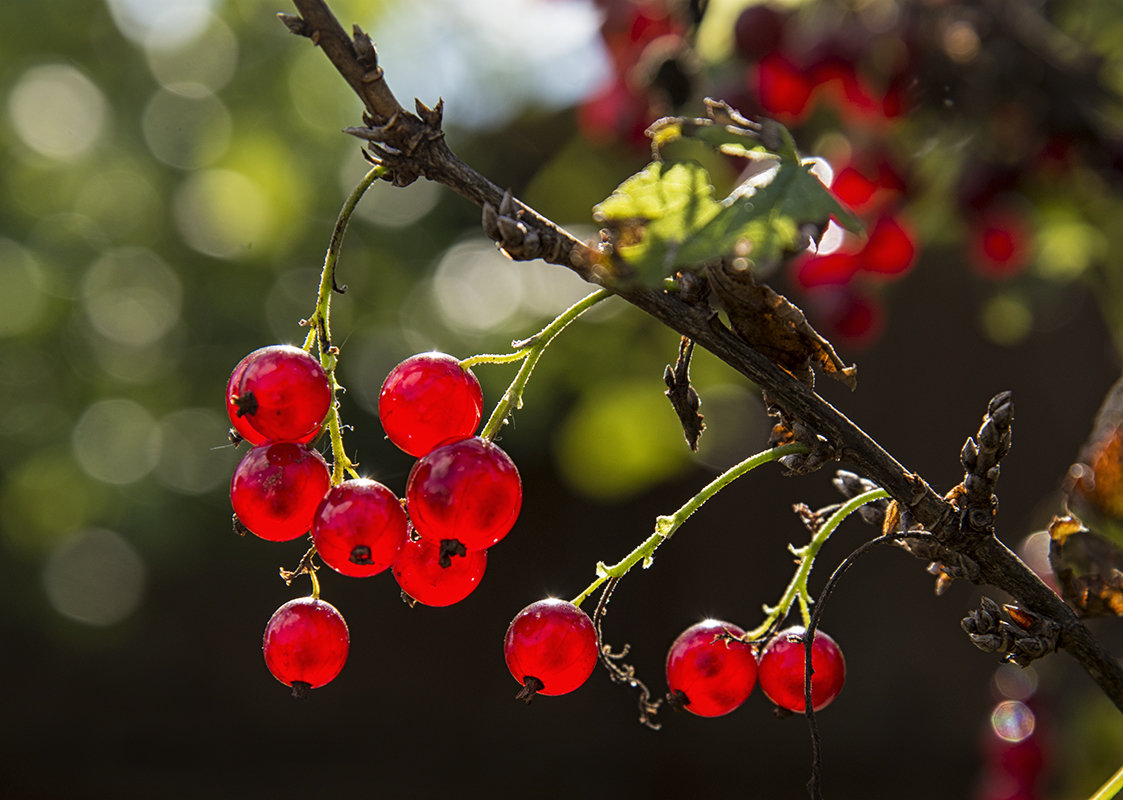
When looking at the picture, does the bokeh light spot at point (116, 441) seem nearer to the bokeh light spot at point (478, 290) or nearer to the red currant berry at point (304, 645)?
the bokeh light spot at point (478, 290)

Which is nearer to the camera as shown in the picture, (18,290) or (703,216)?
(703,216)

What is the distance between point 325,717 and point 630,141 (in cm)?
419

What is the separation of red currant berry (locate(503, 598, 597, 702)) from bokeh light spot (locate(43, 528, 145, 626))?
4.86 m

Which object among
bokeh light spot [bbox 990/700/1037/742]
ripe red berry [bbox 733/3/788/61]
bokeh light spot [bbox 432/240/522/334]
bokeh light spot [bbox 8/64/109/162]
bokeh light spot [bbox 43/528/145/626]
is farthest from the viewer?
bokeh light spot [bbox 43/528/145/626]

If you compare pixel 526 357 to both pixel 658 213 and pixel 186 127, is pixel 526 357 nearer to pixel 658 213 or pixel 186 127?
pixel 658 213

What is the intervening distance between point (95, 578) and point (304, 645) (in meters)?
4.95

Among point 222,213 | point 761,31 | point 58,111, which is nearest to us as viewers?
point 761,31

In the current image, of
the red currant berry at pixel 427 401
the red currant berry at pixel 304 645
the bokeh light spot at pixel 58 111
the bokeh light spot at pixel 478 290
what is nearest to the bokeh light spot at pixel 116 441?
the bokeh light spot at pixel 58 111

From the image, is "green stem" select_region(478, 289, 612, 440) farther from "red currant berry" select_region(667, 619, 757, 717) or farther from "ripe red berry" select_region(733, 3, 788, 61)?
"ripe red berry" select_region(733, 3, 788, 61)

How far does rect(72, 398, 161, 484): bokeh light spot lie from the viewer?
13.5 feet

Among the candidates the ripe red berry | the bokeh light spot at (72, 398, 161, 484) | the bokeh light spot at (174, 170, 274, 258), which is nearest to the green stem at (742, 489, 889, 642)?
the ripe red berry

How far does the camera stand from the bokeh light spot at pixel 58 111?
4.09m

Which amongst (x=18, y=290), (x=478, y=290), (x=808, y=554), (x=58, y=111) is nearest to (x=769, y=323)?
(x=808, y=554)

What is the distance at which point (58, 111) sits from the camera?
164 inches
